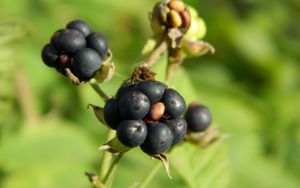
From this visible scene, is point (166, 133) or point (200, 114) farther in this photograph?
point (200, 114)

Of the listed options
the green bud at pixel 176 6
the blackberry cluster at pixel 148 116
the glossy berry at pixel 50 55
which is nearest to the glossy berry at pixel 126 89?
the blackberry cluster at pixel 148 116

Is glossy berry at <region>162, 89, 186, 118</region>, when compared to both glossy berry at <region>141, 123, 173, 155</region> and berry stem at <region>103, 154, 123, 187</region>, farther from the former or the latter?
berry stem at <region>103, 154, 123, 187</region>

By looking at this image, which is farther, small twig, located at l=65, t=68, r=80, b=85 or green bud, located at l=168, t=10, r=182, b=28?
green bud, located at l=168, t=10, r=182, b=28

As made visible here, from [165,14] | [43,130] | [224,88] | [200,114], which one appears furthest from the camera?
[224,88]

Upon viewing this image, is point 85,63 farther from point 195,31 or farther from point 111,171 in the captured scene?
point 195,31

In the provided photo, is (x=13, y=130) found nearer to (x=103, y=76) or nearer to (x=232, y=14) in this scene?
(x=103, y=76)

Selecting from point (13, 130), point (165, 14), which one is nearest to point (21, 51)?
point (13, 130)

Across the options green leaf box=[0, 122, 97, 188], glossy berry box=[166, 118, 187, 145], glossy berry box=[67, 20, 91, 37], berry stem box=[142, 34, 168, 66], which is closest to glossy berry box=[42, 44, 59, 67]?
glossy berry box=[67, 20, 91, 37]
